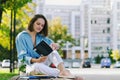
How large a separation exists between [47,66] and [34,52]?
0.25 meters

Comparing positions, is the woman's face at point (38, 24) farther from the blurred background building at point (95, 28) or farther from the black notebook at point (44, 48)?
the blurred background building at point (95, 28)

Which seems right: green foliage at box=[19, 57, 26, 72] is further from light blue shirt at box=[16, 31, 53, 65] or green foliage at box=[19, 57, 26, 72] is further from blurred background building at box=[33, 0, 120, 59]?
blurred background building at box=[33, 0, 120, 59]

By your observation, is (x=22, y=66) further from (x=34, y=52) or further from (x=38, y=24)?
(x=38, y=24)

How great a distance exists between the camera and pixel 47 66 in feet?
17.3

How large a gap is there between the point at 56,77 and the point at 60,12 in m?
162

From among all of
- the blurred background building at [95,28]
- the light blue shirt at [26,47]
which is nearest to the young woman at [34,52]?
the light blue shirt at [26,47]

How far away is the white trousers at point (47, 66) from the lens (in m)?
5.17

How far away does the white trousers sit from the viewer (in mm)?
5168

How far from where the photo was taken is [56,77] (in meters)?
5.12

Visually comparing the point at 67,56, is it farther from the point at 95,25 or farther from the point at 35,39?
the point at 35,39

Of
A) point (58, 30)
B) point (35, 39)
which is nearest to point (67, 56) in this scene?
point (58, 30)

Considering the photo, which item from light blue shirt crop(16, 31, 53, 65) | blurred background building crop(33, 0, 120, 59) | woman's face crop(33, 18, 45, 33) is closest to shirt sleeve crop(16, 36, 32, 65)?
light blue shirt crop(16, 31, 53, 65)

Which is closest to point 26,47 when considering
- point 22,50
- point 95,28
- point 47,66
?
point 22,50

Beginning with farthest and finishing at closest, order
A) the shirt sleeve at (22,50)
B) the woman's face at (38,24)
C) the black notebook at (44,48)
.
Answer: the woman's face at (38,24) < the shirt sleeve at (22,50) < the black notebook at (44,48)
